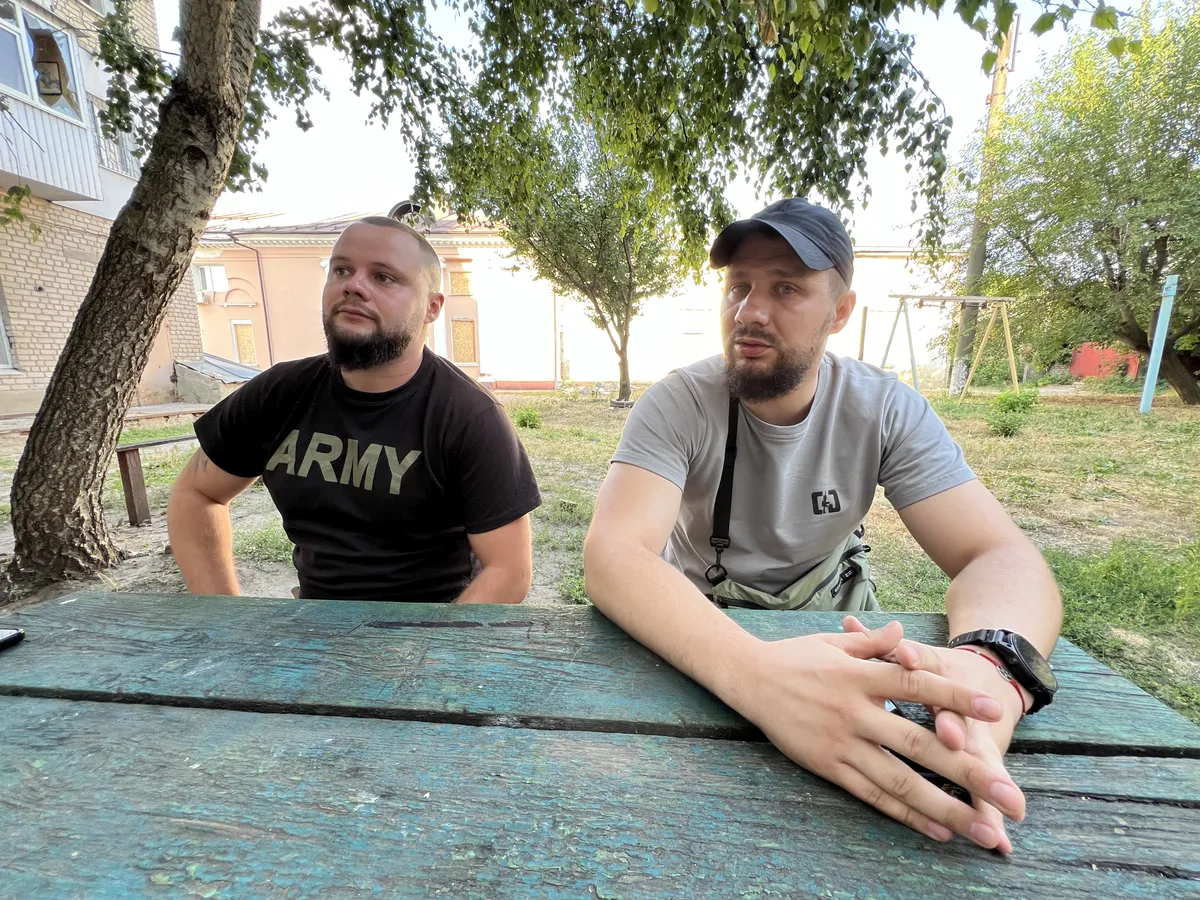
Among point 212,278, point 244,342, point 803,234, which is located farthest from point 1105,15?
point 212,278

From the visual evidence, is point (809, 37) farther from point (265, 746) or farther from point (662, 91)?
point (265, 746)

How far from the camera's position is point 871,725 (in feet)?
2.25

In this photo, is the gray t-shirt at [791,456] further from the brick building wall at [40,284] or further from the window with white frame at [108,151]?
the window with white frame at [108,151]

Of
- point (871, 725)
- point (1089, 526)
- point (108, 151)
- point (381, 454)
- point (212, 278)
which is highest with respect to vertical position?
point (108, 151)

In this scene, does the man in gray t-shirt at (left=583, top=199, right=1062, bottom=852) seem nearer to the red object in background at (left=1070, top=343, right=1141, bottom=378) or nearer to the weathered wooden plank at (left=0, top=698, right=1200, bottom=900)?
the weathered wooden plank at (left=0, top=698, right=1200, bottom=900)

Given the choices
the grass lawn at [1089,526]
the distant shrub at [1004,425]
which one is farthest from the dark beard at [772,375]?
the distant shrub at [1004,425]

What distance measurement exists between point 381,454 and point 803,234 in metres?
1.33

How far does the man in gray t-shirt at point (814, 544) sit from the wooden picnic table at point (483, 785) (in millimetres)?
52

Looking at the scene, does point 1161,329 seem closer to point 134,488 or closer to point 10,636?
point 10,636

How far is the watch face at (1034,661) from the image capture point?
83 centimetres

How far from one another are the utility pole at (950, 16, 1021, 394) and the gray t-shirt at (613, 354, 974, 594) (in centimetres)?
1445

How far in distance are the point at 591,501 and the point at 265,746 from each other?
14.5 ft

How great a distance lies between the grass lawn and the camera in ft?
8.60

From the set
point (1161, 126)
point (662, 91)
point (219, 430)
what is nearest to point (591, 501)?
point (662, 91)
